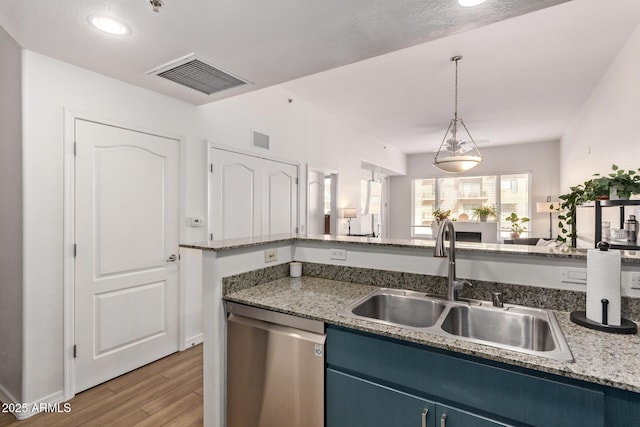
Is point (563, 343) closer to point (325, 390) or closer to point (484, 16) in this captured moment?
point (325, 390)

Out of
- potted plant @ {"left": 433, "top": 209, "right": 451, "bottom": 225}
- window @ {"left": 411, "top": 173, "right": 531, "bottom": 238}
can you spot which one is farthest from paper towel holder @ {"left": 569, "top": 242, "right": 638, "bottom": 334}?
window @ {"left": 411, "top": 173, "right": 531, "bottom": 238}

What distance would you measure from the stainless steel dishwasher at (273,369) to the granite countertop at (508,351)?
0.08 m

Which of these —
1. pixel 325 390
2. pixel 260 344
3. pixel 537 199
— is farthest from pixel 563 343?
pixel 537 199

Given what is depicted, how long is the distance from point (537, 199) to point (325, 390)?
7.70 meters

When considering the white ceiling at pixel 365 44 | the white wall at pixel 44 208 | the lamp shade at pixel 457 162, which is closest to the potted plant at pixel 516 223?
the white ceiling at pixel 365 44

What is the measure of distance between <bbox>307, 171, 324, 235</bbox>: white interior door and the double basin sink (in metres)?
3.17

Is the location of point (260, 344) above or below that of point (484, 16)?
below

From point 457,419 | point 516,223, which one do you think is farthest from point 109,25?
point 516,223

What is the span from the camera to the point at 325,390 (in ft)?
4.64

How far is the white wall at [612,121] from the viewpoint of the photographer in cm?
273

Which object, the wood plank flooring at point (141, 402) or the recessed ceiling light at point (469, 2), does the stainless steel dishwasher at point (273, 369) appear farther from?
the recessed ceiling light at point (469, 2)

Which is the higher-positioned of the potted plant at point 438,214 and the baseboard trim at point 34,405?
the potted plant at point 438,214

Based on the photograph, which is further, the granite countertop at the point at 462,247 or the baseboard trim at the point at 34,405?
the baseboard trim at the point at 34,405

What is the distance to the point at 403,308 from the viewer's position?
5.71 feet
